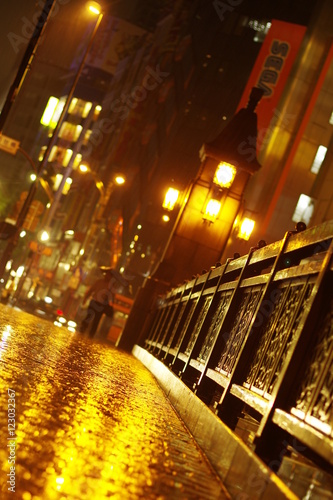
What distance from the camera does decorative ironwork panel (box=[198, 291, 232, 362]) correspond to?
28.2 feet

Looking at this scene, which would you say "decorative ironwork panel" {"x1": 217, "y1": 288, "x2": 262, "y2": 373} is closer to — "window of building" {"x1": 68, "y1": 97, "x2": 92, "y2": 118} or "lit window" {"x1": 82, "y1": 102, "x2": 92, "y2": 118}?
"lit window" {"x1": 82, "y1": 102, "x2": 92, "y2": 118}

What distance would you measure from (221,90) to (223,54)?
14.0 feet

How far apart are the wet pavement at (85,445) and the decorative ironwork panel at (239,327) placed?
2.79ft

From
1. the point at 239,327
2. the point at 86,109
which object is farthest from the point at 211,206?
the point at 86,109

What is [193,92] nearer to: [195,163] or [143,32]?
[195,163]

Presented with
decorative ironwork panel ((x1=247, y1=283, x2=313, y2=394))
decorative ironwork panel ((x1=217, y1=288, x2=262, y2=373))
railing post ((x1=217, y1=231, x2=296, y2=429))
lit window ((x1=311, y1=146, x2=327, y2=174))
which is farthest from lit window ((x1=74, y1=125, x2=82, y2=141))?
decorative ironwork panel ((x1=247, y1=283, x2=313, y2=394))

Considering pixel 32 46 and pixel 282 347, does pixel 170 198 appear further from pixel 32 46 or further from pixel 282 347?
pixel 282 347

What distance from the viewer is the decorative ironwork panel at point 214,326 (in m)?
8.60

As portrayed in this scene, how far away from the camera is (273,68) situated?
3712 centimetres

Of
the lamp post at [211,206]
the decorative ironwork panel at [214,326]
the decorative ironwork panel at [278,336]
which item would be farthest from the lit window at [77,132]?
the decorative ironwork panel at [278,336]

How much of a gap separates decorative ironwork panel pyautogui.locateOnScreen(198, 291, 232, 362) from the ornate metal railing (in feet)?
0.59

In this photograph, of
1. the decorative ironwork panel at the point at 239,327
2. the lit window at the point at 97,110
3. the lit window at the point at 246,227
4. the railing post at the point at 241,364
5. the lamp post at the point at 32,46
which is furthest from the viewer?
the lit window at the point at 97,110

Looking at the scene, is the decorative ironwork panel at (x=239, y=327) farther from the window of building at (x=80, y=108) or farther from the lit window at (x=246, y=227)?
the window of building at (x=80, y=108)

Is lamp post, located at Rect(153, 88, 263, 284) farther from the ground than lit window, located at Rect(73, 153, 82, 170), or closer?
closer
